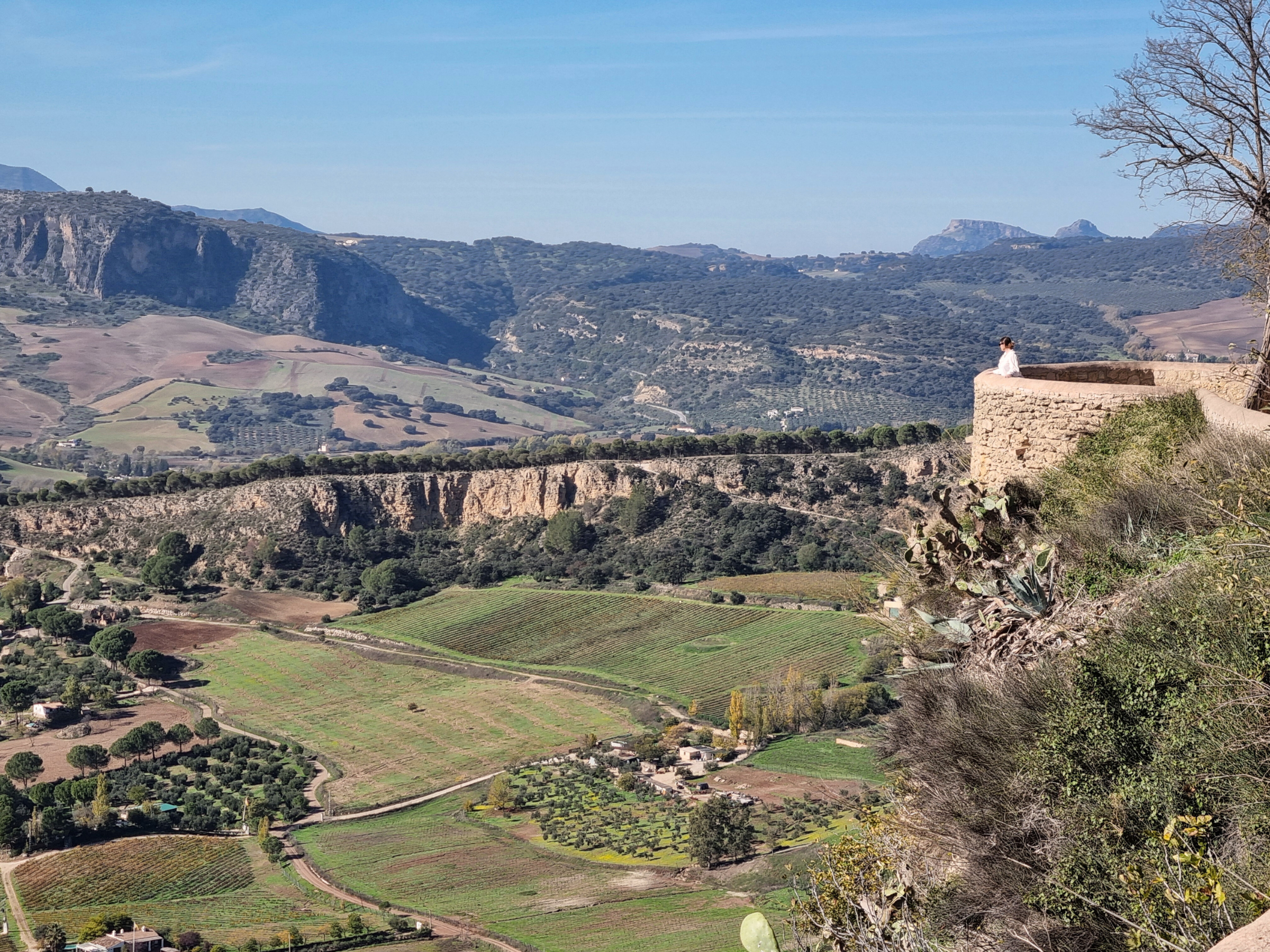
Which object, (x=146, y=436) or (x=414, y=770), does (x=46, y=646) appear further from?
(x=146, y=436)

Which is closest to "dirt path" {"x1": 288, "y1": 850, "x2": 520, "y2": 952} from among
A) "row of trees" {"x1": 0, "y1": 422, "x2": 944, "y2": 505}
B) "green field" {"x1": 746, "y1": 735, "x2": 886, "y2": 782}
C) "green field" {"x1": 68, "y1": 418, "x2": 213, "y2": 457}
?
"green field" {"x1": 746, "y1": 735, "x2": 886, "y2": 782}

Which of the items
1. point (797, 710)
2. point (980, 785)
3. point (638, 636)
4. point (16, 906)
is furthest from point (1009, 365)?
point (638, 636)

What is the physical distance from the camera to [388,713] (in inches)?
2324

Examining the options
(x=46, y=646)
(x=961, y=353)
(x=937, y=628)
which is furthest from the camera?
(x=961, y=353)

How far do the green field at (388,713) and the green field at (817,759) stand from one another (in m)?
6.08

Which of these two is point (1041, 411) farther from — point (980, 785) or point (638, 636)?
point (638, 636)

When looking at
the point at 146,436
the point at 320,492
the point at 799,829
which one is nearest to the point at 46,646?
the point at 320,492

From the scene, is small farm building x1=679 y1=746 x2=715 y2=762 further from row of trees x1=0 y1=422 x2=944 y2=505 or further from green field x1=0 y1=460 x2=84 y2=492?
green field x1=0 y1=460 x2=84 y2=492

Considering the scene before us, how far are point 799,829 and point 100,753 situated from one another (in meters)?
28.0

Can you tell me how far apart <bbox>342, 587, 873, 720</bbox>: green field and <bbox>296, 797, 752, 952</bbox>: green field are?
14.8 metres

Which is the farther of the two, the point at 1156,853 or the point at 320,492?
the point at 320,492

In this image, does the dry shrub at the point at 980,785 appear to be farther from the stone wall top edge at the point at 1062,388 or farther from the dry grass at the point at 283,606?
the dry grass at the point at 283,606

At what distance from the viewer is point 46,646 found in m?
67.9

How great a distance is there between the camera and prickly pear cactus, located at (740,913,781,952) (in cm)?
904
